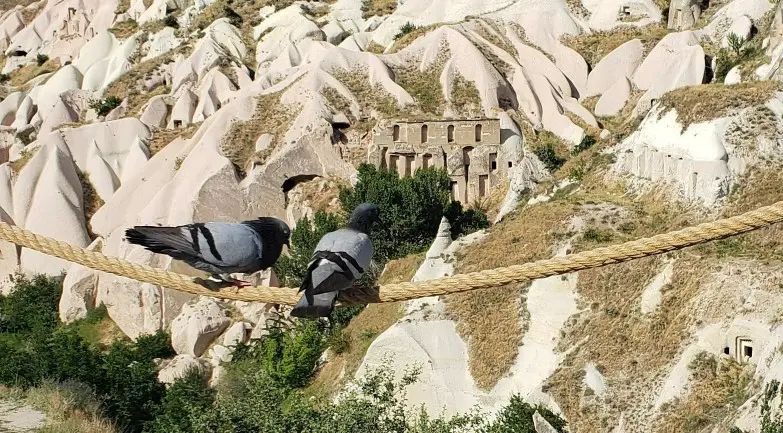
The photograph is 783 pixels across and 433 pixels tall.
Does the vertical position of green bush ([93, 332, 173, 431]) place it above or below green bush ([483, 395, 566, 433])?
below

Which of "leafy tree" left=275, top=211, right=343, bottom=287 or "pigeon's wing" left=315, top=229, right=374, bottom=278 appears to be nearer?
"pigeon's wing" left=315, top=229, right=374, bottom=278

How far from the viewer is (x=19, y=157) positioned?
4206 centimetres

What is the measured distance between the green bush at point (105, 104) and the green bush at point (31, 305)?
11.1 meters

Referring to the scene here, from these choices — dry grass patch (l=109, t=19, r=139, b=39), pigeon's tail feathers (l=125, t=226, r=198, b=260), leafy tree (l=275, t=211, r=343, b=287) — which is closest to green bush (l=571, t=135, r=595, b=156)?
leafy tree (l=275, t=211, r=343, b=287)

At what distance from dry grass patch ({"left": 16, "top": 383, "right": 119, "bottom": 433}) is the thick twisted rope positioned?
5891mm

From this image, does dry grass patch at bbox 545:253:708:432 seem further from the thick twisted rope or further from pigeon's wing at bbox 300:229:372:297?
the thick twisted rope

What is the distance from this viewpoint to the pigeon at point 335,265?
6215mm

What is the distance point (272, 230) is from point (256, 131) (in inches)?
1188

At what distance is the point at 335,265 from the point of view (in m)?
6.42

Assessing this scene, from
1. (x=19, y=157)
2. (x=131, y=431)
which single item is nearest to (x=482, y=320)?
(x=131, y=431)

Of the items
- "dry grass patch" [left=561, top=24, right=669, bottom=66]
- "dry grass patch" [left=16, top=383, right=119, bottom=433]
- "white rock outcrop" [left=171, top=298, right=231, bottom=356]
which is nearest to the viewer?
"dry grass patch" [left=16, top=383, right=119, bottom=433]

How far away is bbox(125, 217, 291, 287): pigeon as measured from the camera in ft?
22.6

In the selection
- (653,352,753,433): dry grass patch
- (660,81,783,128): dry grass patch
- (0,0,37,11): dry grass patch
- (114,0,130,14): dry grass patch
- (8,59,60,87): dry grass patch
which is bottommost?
(0,0,37,11): dry grass patch

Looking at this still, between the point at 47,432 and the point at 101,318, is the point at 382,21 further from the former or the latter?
the point at 47,432
